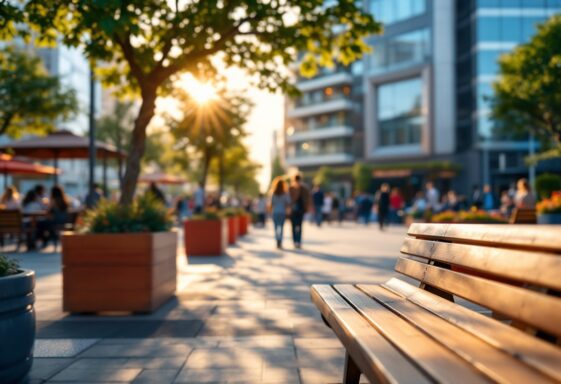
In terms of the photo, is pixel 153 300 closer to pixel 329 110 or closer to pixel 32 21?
pixel 32 21

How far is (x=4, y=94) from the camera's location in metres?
19.8

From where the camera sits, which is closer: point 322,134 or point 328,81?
point 328,81

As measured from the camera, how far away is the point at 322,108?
64.4 m

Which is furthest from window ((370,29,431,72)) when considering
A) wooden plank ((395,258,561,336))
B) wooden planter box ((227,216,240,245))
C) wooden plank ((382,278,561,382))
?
wooden plank ((382,278,561,382))

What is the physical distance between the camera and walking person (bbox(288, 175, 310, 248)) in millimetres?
14367

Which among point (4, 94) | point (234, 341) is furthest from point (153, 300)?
point (4, 94)

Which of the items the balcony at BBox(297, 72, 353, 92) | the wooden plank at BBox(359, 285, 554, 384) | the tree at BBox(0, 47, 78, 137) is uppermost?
the balcony at BBox(297, 72, 353, 92)

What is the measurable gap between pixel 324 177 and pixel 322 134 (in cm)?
704

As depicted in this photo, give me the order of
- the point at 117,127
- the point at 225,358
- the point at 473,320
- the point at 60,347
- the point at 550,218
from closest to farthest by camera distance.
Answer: the point at 473,320 → the point at 225,358 → the point at 60,347 → the point at 550,218 → the point at 117,127

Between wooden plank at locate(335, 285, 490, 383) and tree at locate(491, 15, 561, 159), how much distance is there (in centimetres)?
2705

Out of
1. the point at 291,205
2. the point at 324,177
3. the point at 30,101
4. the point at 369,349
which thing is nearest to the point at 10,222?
the point at 291,205

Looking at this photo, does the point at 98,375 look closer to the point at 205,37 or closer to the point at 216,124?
the point at 205,37

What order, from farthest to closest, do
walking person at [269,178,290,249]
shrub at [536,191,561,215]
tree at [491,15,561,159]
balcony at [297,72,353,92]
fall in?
balcony at [297,72,353,92], tree at [491,15,561,159], walking person at [269,178,290,249], shrub at [536,191,561,215]

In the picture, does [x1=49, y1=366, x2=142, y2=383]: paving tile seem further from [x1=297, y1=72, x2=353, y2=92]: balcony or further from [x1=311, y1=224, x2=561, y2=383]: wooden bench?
[x1=297, y1=72, x2=353, y2=92]: balcony
